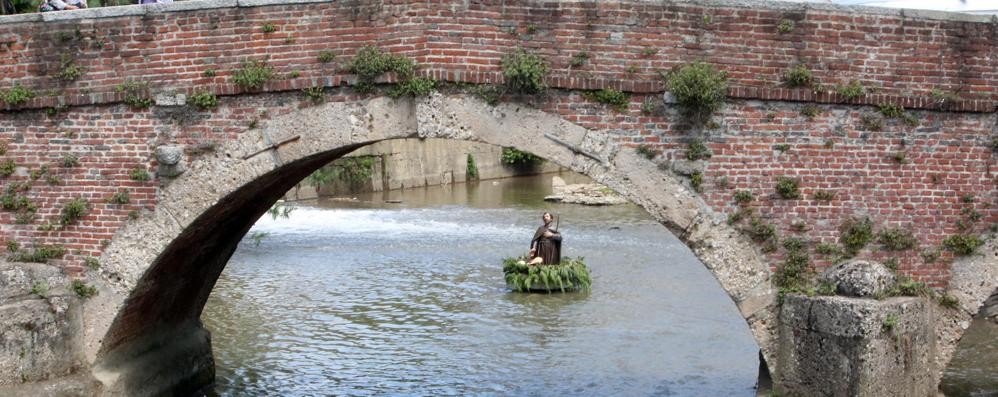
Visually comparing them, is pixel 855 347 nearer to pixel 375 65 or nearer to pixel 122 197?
pixel 375 65

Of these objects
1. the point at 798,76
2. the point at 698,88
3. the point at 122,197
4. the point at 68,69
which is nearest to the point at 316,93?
the point at 122,197

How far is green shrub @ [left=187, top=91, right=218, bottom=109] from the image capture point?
30.6 ft

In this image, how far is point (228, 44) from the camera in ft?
30.5

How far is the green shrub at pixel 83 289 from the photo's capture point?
9664 millimetres

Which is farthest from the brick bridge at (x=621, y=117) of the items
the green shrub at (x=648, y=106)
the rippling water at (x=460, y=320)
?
the rippling water at (x=460, y=320)

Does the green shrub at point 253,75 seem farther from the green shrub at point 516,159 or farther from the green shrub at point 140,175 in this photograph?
the green shrub at point 516,159

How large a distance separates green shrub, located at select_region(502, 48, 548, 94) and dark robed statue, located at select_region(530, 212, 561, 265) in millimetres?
7867

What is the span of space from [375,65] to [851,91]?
353 centimetres

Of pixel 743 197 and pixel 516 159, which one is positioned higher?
pixel 743 197

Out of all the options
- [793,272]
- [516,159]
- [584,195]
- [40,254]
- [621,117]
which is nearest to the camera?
[621,117]

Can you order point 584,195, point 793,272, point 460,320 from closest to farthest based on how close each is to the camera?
point 793,272 → point 460,320 → point 584,195

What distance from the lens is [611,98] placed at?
9016mm

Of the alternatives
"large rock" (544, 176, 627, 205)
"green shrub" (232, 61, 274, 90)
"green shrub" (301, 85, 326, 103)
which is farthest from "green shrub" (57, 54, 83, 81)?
"large rock" (544, 176, 627, 205)

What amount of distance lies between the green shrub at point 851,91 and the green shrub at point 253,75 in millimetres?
4258
